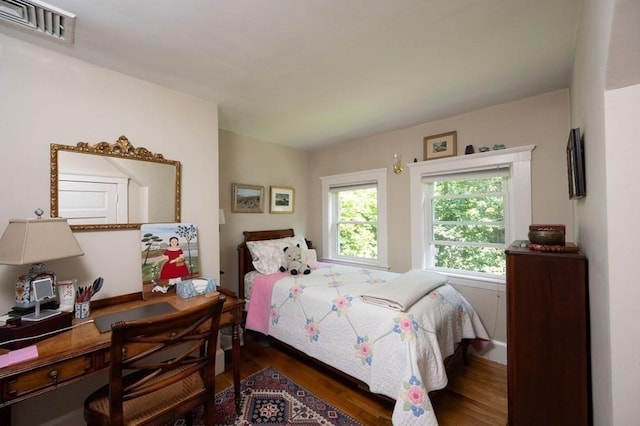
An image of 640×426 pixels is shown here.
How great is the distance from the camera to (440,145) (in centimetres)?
288

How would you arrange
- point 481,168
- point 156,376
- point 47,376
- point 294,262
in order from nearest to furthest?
point 47,376, point 156,376, point 481,168, point 294,262

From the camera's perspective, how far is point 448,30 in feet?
4.87

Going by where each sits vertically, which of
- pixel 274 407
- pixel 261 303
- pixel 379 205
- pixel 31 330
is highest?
pixel 379 205

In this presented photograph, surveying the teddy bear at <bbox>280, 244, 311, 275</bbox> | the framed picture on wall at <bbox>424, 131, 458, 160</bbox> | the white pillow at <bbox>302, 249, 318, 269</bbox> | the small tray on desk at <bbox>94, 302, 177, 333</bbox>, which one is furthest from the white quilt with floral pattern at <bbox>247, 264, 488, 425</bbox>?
the framed picture on wall at <bbox>424, 131, 458, 160</bbox>

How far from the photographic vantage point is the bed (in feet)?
5.41

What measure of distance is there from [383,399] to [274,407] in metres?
0.81

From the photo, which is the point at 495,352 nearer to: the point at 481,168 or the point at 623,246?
the point at 481,168

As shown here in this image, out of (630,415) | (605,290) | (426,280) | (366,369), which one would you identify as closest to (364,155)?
(426,280)

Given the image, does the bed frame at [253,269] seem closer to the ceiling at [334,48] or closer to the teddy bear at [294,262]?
the teddy bear at [294,262]

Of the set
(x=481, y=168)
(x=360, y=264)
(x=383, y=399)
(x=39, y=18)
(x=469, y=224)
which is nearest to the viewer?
(x=39, y=18)

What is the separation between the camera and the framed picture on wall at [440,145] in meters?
2.80

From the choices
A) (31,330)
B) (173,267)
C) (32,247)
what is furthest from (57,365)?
(173,267)

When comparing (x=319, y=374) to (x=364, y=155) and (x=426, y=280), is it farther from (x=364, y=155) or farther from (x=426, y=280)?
(x=364, y=155)

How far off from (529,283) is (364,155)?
257cm
